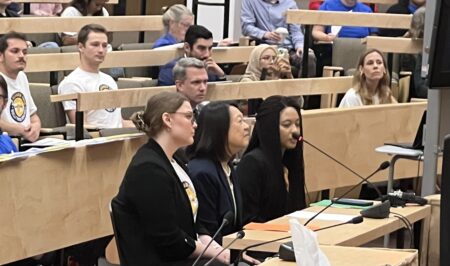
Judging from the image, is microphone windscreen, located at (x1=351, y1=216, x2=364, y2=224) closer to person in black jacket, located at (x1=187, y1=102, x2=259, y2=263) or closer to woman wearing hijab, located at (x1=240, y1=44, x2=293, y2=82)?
person in black jacket, located at (x1=187, y1=102, x2=259, y2=263)

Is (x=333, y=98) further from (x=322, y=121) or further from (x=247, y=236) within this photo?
(x=247, y=236)

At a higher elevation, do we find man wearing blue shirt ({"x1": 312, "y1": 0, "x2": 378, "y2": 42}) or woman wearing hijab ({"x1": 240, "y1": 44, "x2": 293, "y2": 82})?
man wearing blue shirt ({"x1": 312, "y1": 0, "x2": 378, "y2": 42})

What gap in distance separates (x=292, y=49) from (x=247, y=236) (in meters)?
6.16

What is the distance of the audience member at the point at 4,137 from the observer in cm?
649

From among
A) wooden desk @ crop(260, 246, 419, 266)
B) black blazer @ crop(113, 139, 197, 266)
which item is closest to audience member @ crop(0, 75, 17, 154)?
black blazer @ crop(113, 139, 197, 266)

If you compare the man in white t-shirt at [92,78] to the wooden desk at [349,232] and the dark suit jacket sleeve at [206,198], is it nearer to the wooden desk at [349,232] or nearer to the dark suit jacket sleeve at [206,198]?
the dark suit jacket sleeve at [206,198]

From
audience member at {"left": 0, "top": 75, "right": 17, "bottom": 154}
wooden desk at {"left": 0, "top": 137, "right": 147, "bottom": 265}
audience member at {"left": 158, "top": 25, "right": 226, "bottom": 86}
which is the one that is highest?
audience member at {"left": 158, "top": 25, "right": 226, "bottom": 86}

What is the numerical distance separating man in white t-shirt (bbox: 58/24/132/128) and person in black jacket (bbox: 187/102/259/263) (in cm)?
206

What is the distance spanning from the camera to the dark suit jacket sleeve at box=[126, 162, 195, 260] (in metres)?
5.25

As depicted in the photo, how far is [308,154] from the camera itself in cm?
802

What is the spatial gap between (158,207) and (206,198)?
21.8 inches

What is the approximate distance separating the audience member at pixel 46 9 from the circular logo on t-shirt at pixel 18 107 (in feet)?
10.8

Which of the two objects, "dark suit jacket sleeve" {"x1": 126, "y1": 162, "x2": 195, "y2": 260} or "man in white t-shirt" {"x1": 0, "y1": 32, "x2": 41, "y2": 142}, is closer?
"dark suit jacket sleeve" {"x1": 126, "y1": 162, "x2": 195, "y2": 260}

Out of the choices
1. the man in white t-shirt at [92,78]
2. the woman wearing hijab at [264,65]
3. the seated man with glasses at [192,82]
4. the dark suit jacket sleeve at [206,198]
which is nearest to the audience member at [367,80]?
the woman wearing hijab at [264,65]
